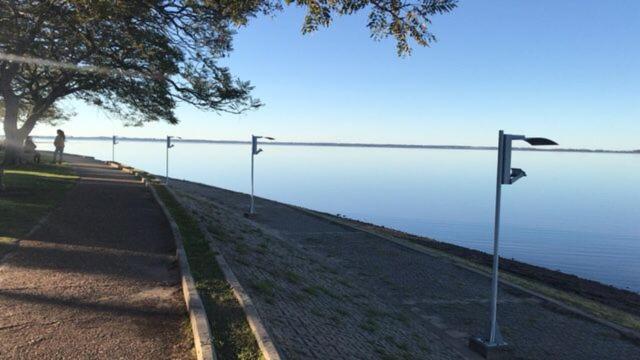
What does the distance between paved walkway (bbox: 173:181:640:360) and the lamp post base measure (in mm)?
148

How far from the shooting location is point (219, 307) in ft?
19.7

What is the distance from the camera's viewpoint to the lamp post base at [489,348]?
7.85m

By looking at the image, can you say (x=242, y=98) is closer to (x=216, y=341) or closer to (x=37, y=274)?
(x=37, y=274)

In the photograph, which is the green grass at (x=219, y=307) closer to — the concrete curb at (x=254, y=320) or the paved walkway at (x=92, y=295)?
the concrete curb at (x=254, y=320)

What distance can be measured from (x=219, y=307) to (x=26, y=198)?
32.4 feet

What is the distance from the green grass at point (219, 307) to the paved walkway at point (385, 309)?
0.41 m

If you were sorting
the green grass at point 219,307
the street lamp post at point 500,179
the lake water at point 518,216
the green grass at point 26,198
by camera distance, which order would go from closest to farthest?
the green grass at point 219,307 → the street lamp post at point 500,179 → the green grass at point 26,198 → the lake water at point 518,216

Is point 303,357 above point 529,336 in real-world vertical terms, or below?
above

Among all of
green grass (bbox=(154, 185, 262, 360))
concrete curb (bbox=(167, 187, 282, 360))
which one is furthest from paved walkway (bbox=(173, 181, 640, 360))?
green grass (bbox=(154, 185, 262, 360))

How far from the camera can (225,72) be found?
1745cm

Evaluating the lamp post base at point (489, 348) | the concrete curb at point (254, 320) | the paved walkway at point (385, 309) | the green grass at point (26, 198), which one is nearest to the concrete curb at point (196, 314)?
the concrete curb at point (254, 320)

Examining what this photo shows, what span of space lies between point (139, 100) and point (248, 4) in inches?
505

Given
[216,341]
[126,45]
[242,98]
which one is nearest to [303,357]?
[216,341]

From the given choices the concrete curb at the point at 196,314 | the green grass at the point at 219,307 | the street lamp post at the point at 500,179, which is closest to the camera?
the concrete curb at the point at 196,314
